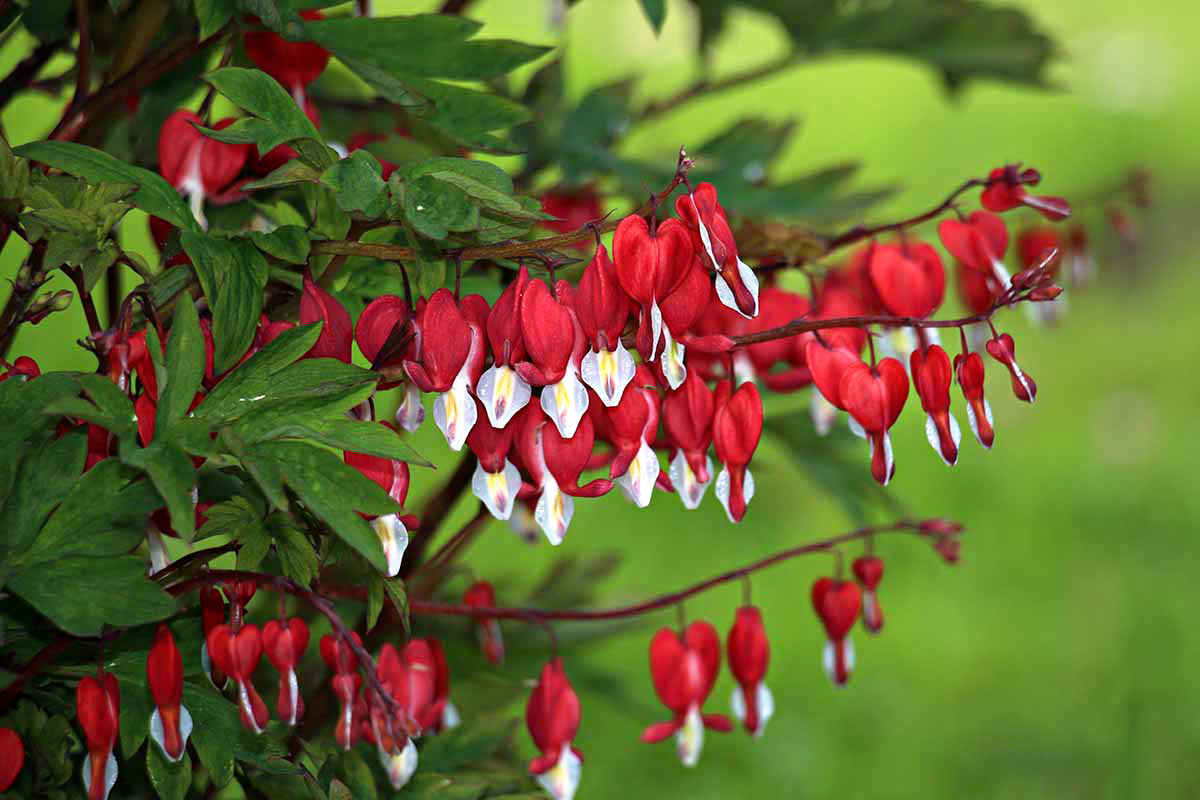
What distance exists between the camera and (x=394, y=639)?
3.59 ft

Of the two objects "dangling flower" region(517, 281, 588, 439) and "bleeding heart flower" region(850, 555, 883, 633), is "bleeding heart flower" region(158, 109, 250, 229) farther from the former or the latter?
"bleeding heart flower" region(850, 555, 883, 633)

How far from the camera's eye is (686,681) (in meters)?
0.95

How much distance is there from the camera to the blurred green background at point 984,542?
1965 millimetres

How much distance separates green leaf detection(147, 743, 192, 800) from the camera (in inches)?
30.1

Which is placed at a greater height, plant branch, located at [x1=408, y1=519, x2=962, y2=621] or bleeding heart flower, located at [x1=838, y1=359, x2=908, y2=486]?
bleeding heart flower, located at [x1=838, y1=359, x2=908, y2=486]

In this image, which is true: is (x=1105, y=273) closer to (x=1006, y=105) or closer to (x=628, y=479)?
(x=1006, y=105)

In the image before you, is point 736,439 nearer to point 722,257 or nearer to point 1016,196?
point 722,257

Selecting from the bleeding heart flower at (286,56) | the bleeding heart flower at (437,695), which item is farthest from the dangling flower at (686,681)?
the bleeding heart flower at (286,56)

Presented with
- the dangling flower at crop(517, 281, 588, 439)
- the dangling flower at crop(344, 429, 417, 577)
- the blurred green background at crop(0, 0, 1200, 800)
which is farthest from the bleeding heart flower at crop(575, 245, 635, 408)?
the blurred green background at crop(0, 0, 1200, 800)

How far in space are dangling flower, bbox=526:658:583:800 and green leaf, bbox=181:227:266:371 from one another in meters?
0.35

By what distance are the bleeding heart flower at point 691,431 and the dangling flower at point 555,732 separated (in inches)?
8.2

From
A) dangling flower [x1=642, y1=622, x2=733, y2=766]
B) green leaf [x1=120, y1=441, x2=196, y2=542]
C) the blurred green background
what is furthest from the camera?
the blurred green background

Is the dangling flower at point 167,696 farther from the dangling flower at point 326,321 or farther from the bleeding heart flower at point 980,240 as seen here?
the bleeding heart flower at point 980,240

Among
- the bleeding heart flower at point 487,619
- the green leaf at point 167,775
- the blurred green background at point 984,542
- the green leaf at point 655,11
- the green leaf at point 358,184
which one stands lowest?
the blurred green background at point 984,542
